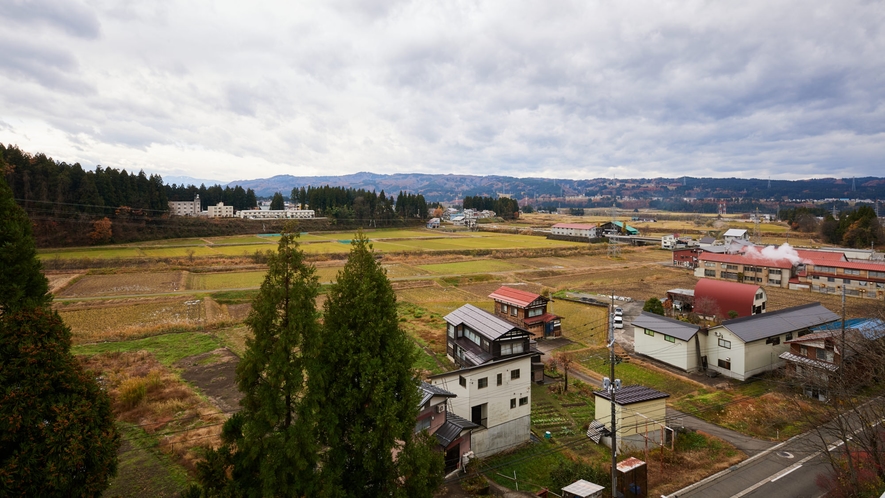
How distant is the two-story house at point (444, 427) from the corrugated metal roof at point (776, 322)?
1433 centimetres

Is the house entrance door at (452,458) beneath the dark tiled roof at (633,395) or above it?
beneath

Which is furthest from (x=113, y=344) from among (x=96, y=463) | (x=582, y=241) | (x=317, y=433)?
(x=582, y=241)

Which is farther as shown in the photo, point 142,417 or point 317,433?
point 142,417

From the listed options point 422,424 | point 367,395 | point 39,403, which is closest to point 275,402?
point 367,395

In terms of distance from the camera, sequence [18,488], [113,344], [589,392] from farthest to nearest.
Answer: [113,344] → [589,392] → [18,488]

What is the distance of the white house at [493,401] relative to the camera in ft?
45.5

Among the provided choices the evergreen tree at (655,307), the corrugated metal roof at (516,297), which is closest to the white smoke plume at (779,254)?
the evergreen tree at (655,307)

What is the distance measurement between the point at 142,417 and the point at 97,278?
98.6 feet

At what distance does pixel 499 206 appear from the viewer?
391 feet

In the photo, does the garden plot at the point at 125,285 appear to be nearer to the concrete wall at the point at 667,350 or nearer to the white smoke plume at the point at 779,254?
the concrete wall at the point at 667,350

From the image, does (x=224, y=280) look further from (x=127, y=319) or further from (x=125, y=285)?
(x=127, y=319)

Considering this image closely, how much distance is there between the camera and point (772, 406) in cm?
1614

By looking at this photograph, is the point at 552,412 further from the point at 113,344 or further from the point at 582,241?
the point at 582,241

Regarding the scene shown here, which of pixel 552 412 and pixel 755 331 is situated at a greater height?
pixel 755 331
